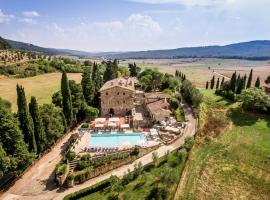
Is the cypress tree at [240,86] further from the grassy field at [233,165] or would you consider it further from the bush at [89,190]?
the bush at [89,190]

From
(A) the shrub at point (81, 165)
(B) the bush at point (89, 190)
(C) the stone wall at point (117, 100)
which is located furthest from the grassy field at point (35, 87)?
(B) the bush at point (89, 190)

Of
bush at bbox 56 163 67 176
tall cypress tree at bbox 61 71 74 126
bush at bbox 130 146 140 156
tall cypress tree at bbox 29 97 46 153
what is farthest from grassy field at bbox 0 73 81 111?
bush at bbox 130 146 140 156

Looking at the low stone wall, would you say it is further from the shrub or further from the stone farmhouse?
the stone farmhouse

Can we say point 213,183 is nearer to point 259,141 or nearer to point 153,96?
point 259,141

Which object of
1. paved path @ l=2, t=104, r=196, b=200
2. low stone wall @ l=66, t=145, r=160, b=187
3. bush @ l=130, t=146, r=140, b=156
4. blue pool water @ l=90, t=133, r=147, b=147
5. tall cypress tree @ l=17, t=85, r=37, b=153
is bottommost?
paved path @ l=2, t=104, r=196, b=200

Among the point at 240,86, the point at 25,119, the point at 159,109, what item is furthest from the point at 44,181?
the point at 240,86

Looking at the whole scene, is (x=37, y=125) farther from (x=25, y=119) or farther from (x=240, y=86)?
(x=240, y=86)

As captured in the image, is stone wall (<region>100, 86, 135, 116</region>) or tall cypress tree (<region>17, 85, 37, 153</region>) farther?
stone wall (<region>100, 86, 135, 116</region>)
